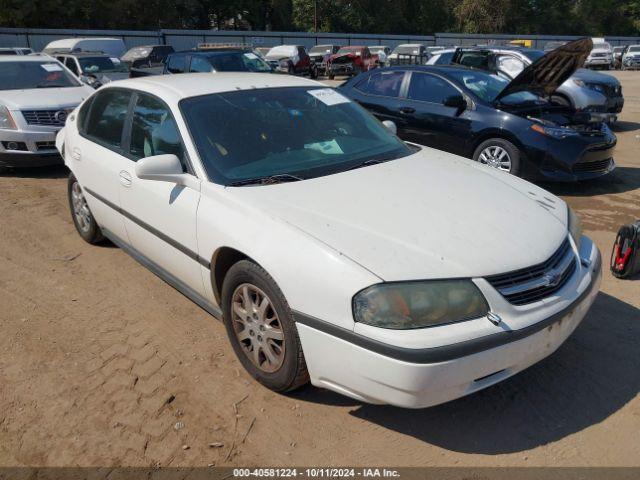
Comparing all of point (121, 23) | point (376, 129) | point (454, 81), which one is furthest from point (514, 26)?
point (376, 129)

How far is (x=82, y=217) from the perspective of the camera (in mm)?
5180

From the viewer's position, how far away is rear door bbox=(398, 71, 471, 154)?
7.20m

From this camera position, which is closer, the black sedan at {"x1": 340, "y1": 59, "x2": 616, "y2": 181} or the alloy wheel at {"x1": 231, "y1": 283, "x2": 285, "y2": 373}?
the alloy wheel at {"x1": 231, "y1": 283, "x2": 285, "y2": 373}

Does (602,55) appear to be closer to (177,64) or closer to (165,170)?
(177,64)

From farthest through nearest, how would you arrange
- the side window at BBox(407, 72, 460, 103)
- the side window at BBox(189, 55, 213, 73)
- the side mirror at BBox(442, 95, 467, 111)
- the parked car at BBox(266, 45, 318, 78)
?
1. the parked car at BBox(266, 45, 318, 78)
2. the side window at BBox(189, 55, 213, 73)
3. the side window at BBox(407, 72, 460, 103)
4. the side mirror at BBox(442, 95, 467, 111)

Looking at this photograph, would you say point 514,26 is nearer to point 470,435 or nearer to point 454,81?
point 454,81

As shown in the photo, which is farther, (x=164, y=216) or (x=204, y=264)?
(x=164, y=216)

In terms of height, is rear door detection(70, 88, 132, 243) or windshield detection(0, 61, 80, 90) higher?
rear door detection(70, 88, 132, 243)

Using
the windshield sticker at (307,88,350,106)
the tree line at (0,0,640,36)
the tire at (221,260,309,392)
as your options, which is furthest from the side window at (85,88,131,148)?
the tree line at (0,0,640,36)

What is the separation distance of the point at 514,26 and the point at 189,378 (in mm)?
63589

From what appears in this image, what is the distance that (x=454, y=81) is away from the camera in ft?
24.4

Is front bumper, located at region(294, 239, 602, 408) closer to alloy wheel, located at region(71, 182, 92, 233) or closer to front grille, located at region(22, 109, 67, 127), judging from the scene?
alloy wheel, located at region(71, 182, 92, 233)

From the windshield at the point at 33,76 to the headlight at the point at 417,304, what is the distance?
26.8ft

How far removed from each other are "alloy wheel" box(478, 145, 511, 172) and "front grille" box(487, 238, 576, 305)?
4216mm
